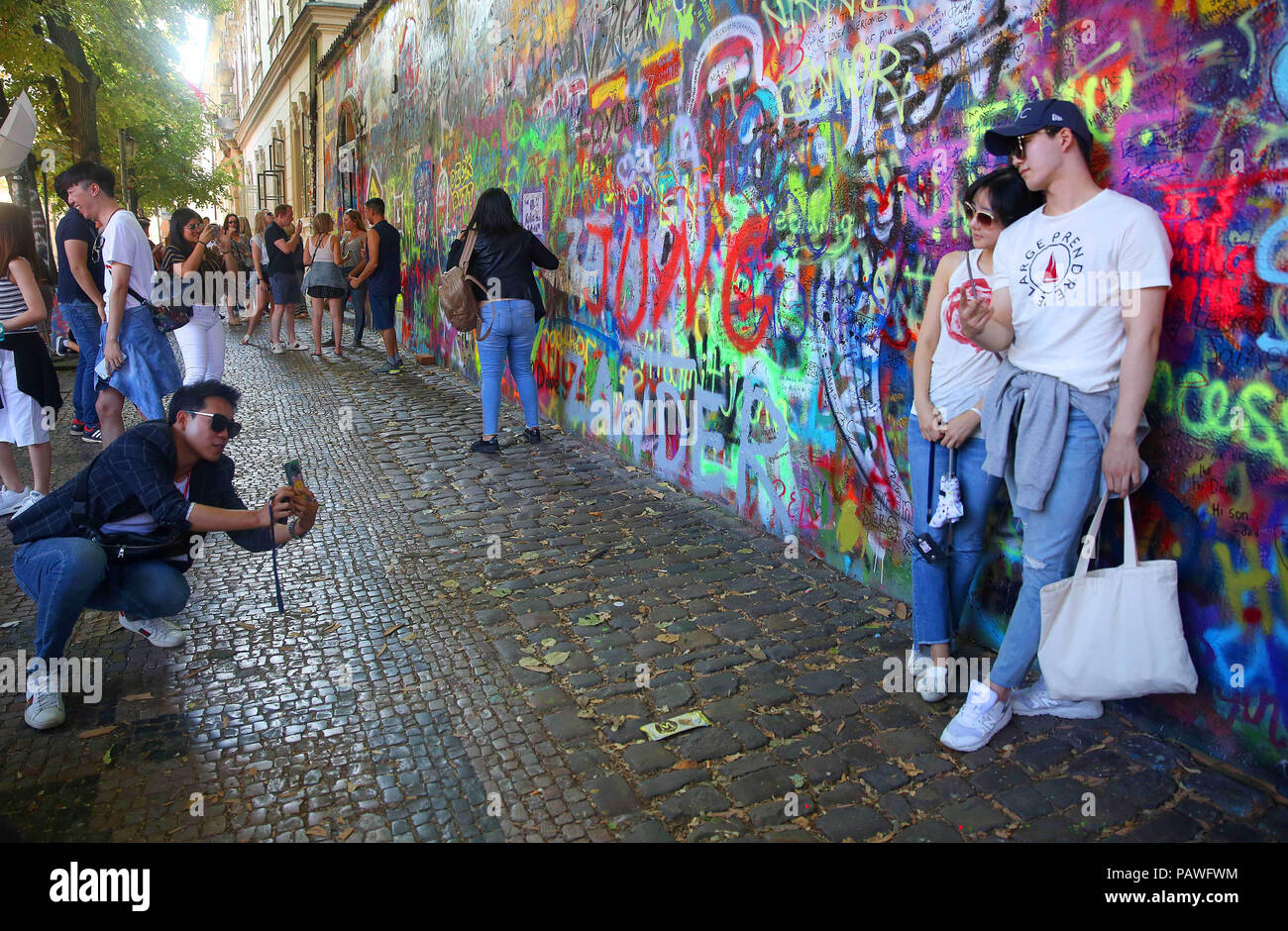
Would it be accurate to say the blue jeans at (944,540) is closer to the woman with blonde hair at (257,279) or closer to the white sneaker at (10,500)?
the white sneaker at (10,500)

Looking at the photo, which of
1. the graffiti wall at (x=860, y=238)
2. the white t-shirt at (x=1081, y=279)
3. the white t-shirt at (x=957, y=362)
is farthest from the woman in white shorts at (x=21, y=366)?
the white t-shirt at (x=1081, y=279)

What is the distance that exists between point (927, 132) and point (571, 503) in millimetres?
3158

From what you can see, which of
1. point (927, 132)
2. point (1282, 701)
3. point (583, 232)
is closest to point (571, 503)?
point (583, 232)

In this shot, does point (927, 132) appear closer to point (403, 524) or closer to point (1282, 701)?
point (1282, 701)

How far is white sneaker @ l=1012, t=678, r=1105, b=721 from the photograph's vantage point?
331 cm

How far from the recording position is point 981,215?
338cm

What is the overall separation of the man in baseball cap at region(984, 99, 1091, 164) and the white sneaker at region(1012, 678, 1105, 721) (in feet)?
5.89

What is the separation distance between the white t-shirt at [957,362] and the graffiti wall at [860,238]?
504 mm

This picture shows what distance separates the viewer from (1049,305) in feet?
9.92

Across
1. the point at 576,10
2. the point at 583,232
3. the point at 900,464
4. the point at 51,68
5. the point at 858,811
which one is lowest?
the point at 858,811

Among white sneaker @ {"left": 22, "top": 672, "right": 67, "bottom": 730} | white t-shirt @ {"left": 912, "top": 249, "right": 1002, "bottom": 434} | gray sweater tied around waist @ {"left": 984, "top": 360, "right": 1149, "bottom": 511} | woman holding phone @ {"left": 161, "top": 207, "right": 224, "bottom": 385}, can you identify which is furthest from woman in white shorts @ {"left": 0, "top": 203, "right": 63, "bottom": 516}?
gray sweater tied around waist @ {"left": 984, "top": 360, "right": 1149, "bottom": 511}

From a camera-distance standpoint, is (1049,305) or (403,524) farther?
(403,524)

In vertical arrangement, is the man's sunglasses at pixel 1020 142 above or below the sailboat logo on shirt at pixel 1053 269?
above

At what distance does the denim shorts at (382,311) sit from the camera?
11609 millimetres
